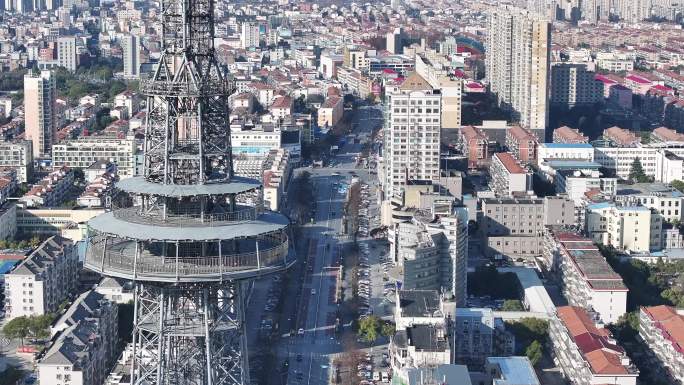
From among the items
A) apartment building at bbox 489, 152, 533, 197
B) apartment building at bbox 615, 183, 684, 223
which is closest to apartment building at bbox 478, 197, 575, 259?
apartment building at bbox 615, 183, 684, 223

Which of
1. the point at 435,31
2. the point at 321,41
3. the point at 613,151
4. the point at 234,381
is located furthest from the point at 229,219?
the point at 435,31

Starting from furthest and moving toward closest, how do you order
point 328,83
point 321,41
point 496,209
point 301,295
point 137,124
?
1. point 321,41
2. point 328,83
3. point 137,124
4. point 496,209
5. point 301,295

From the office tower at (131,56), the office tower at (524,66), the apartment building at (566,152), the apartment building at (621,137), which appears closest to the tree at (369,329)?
the apartment building at (566,152)

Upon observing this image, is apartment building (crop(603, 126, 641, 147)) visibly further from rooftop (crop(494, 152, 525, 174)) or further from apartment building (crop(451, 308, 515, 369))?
apartment building (crop(451, 308, 515, 369))

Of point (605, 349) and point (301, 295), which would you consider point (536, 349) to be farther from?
point (301, 295)

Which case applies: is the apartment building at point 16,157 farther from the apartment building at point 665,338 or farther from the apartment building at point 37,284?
the apartment building at point 665,338

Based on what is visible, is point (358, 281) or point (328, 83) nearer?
point (358, 281)

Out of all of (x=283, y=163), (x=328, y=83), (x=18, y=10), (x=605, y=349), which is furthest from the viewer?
(x=18, y=10)
